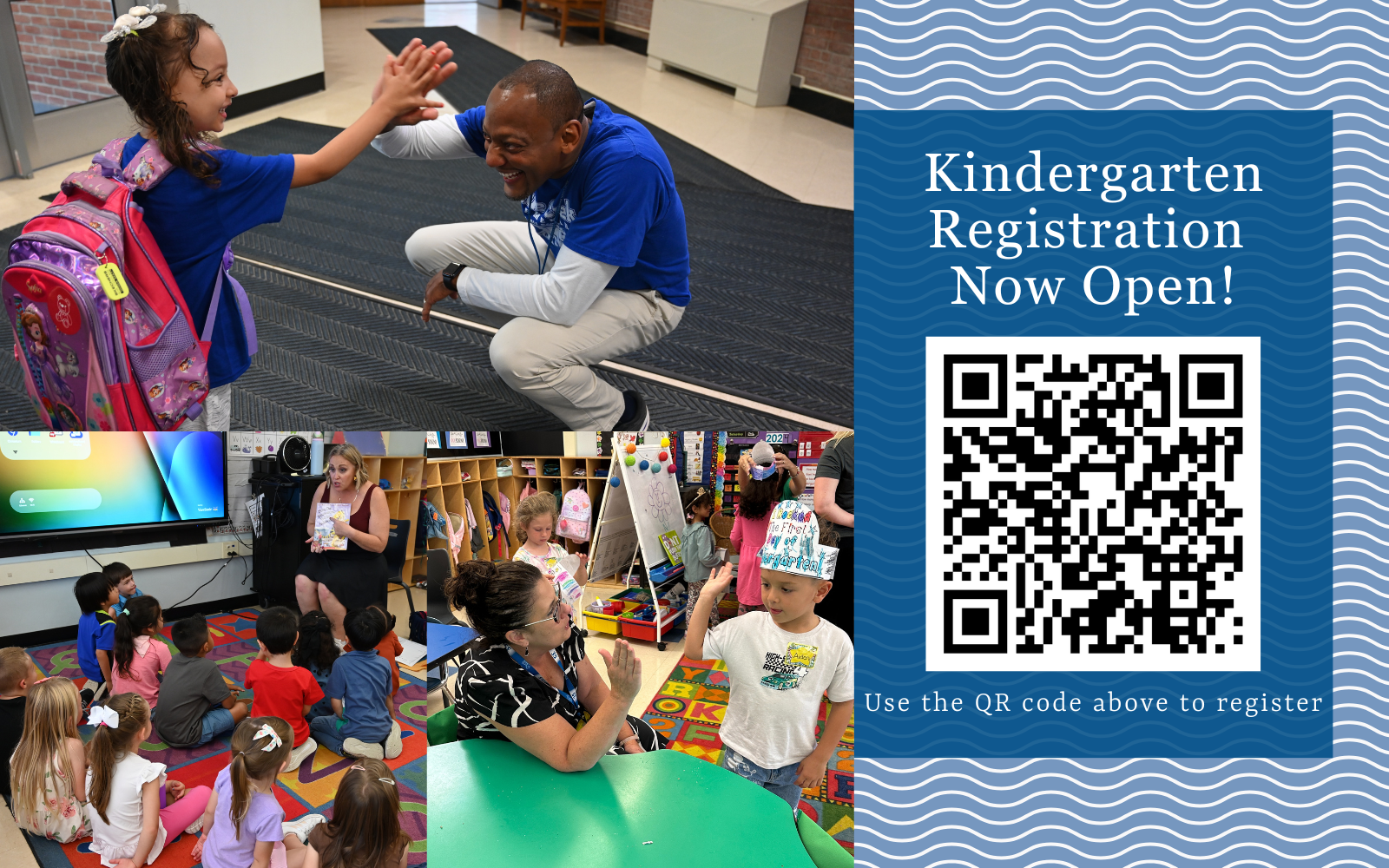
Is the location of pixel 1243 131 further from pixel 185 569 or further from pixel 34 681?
pixel 34 681

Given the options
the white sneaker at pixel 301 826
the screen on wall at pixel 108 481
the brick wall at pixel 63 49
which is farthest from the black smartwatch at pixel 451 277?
the brick wall at pixel 63 49

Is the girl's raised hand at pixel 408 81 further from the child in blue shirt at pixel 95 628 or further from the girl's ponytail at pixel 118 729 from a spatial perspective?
the girl's ponytail at pixel 118 729

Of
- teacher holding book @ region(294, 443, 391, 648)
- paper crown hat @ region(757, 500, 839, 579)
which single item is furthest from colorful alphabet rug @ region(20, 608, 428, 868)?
paper crown hat @ region(757, 500, 839, 579)

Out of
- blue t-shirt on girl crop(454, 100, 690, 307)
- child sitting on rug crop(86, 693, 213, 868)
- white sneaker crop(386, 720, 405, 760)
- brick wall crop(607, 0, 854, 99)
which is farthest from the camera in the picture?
brick wall crop(607, 0, 854, 99)

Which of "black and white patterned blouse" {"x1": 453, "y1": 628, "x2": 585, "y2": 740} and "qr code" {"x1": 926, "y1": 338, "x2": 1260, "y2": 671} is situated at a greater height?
"qr code" {"x1": 926, "y1": 338, "x2": 1260, "y2": 671}

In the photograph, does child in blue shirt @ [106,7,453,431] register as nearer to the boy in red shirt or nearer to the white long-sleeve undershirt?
the white long-sleeve undershirt

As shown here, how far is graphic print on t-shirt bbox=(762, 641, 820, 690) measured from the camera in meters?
1.41

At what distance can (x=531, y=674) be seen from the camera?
138cm

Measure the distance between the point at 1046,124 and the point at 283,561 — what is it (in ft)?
4.41

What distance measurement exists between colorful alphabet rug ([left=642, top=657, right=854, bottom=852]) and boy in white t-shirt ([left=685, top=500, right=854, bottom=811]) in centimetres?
1

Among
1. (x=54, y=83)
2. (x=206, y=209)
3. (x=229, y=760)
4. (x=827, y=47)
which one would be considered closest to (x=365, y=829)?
(x=229, y=760)

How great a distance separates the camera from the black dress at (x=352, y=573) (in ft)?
4.54

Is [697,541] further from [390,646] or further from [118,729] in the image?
[118,729]

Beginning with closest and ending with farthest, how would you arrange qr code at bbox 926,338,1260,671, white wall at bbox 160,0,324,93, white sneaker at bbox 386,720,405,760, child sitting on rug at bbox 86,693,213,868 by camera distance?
child sitting on rug at bbox 86,693,213,868, white sneaker at bbox 386,720,405,760, qr code at bbox 926,338,1260,671, white wall at bbox 160,0,324,93
